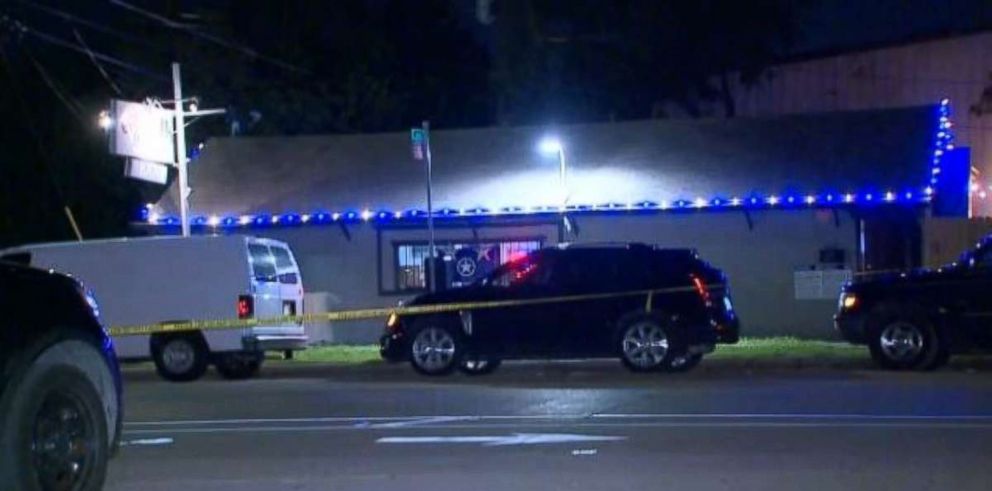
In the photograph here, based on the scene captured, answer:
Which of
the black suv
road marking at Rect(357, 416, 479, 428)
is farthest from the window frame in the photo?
road marking at Rect(357, 416, 479, 428)

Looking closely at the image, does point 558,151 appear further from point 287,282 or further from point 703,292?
point 703,292

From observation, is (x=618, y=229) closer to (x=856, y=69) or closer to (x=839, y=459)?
(x=856, y=69)

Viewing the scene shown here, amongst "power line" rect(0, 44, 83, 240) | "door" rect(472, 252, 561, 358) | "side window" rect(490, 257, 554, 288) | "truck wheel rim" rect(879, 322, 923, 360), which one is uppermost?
"power line" rect(0, 44, 83, 240)

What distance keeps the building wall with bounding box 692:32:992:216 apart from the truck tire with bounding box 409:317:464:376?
45.0 feet

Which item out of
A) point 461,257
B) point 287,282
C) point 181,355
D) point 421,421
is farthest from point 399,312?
point 461,257

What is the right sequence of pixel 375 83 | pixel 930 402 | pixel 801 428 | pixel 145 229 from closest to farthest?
pixel 801 428 → pixel 930 402 → pixel 145 229 → pixel 375 83

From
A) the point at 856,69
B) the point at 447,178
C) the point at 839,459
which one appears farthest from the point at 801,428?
the point at 856,69

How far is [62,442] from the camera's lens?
791 cm

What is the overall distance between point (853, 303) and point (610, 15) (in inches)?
831

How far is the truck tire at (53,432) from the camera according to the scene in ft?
24.5

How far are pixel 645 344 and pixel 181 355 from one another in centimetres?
659

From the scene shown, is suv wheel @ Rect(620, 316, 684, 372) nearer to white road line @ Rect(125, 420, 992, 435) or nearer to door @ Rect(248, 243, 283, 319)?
door @ Rect(248, 243, 283, 319)

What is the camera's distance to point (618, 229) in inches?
1079

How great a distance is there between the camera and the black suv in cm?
2058
